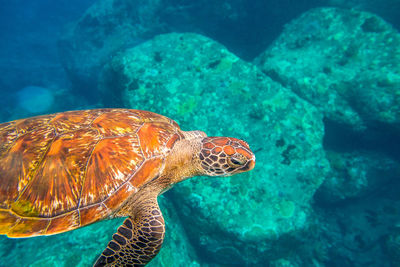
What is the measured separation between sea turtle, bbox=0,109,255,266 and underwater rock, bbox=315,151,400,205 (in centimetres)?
495

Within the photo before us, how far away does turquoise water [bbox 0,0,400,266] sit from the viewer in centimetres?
375

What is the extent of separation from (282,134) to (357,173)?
128 inches

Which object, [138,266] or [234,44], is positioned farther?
[234,44]

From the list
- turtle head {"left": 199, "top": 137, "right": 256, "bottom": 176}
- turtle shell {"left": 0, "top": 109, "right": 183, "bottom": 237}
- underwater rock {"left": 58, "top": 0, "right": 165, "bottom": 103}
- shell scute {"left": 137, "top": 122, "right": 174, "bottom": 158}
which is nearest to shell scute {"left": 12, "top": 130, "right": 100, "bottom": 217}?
turtle shell {"left": 0, "top": 109, "right": 183, "bottom": 237}

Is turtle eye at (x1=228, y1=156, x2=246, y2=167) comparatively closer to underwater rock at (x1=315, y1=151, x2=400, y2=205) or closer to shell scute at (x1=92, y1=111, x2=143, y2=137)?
shell scute at (x1=92, y1=111, x2=143, y2=137)

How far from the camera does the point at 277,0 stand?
7.31 metres

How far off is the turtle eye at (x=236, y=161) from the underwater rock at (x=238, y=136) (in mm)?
1662

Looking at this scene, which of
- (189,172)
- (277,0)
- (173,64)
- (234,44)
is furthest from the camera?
(234,44)

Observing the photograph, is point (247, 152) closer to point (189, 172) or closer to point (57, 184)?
point (189, 172)

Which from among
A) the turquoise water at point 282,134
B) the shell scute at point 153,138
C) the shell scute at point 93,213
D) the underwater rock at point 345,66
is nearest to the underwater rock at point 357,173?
the turquoise water at point 282,134

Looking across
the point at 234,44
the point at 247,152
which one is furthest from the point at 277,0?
the point at 247,152

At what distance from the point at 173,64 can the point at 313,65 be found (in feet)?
13.3

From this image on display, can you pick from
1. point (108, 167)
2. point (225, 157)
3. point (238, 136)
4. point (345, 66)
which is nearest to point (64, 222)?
point (108, 167)

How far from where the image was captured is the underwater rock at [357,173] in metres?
5.57
